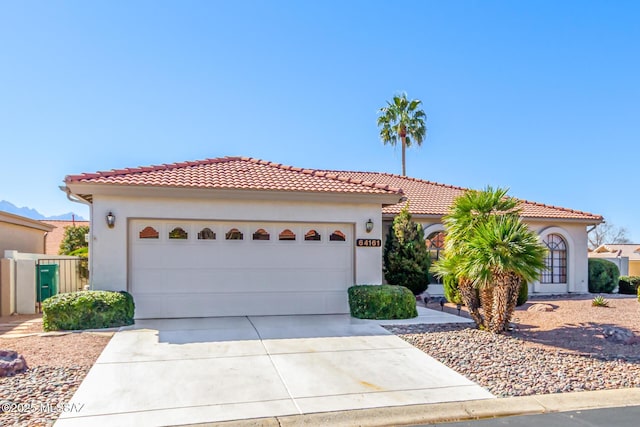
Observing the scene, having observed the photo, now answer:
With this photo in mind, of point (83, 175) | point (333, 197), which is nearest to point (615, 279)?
point (333, 197)

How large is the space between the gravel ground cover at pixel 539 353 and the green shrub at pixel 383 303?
914mm

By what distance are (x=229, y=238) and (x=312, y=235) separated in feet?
7.03

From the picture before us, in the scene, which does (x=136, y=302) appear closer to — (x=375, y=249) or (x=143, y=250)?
(x=143, y=250)

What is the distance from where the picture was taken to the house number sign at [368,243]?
11727 millimetres

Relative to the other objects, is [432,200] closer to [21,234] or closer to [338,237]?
[338,237]

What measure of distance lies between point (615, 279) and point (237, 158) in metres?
16.7

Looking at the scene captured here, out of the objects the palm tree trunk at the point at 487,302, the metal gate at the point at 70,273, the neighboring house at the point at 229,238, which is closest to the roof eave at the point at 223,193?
the neighboring house at the point at 229,238

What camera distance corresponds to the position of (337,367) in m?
6.78

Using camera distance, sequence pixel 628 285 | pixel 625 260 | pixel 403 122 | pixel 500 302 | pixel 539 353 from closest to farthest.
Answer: pixel 539 353
pixel 500 302
pixel 628 285
pixel 625 260
pixel 403 122

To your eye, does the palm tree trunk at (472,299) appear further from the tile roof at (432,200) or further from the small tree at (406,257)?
the tile roof at (432,200)

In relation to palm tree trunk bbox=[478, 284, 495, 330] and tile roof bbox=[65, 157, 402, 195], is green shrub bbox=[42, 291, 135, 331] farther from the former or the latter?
palm tree trunk bbox=[478, 284, 495, 330]

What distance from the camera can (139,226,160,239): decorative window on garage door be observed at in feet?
35.1

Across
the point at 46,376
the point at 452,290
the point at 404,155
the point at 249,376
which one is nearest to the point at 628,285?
the point at 452,290

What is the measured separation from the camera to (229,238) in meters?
11.1
